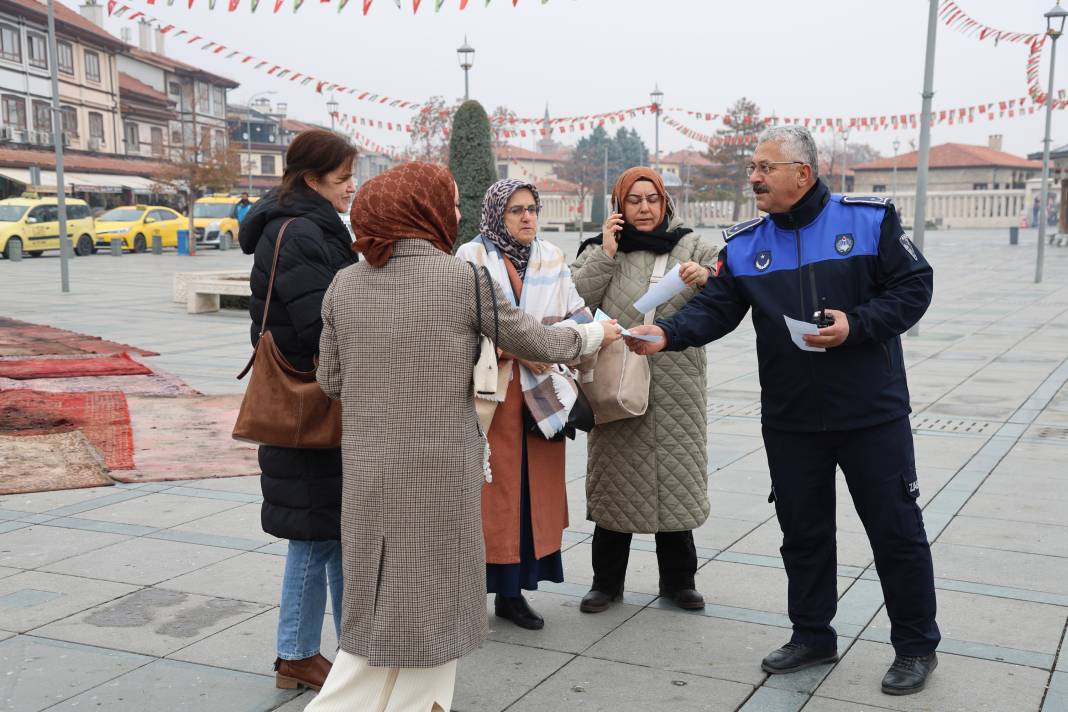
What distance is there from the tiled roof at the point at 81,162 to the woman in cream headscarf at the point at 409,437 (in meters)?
41.2

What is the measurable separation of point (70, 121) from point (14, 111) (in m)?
3.75

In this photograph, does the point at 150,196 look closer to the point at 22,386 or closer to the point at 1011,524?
the point at 22,386

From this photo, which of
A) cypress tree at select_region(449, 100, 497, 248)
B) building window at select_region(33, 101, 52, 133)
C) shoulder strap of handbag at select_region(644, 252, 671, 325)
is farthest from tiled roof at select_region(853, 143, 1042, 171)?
shoulder strap of handbag at select_region(644, 252, 671, 325)

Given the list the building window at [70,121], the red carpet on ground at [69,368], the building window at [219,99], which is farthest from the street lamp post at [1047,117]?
the building window at [219,99]

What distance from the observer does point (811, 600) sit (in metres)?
3.87

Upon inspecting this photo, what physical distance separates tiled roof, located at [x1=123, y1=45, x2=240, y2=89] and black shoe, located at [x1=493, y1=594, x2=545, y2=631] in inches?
2203

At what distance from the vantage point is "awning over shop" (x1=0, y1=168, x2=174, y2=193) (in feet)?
139

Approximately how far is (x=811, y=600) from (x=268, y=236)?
7.28 feet

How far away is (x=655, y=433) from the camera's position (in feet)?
14.5

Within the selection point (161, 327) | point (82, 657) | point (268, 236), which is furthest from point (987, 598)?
point (161, 327)

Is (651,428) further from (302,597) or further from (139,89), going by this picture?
(139,89)

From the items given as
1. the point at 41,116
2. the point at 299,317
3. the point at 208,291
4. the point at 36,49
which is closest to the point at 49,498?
the point at 299,317

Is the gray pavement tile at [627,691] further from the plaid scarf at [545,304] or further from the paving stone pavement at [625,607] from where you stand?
the plaid scarf at [545,304]

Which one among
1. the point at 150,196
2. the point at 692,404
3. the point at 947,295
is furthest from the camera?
the point at 150,196
